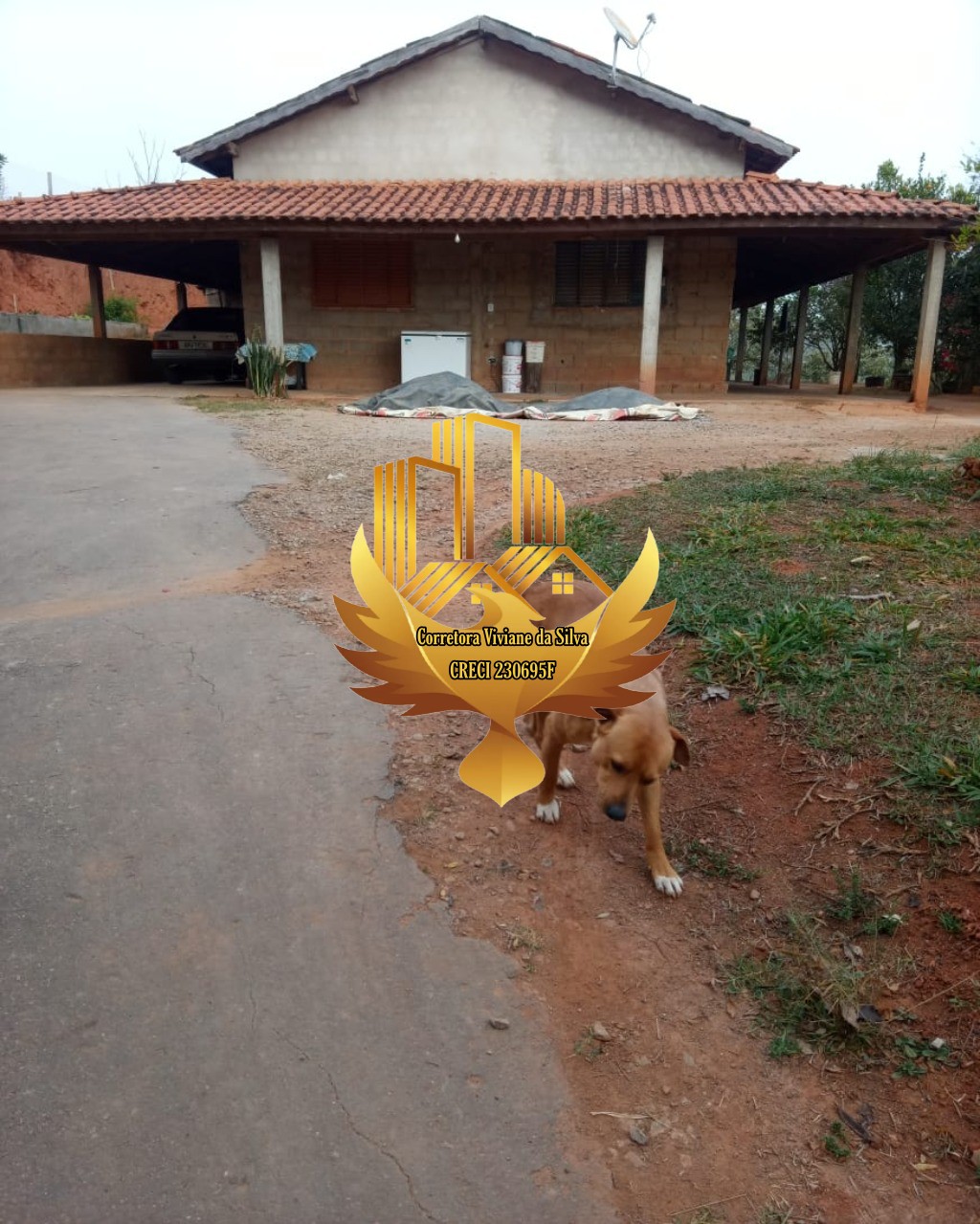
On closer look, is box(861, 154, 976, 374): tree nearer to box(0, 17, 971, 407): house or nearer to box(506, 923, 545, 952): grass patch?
box(0, 17, 971, 407): house

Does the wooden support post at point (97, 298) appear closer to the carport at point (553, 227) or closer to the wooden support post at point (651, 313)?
the carport at point (553, 227)

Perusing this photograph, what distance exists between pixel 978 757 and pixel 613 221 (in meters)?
12.3

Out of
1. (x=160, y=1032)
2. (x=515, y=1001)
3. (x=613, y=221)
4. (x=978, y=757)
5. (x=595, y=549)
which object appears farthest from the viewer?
(x=613, y=221)

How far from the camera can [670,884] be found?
102 inches

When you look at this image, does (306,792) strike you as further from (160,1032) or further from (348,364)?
(348,364)

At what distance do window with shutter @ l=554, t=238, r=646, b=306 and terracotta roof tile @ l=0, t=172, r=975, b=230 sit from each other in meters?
0.92

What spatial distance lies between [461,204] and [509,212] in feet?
3.43

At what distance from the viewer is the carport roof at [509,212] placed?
42.5 ft

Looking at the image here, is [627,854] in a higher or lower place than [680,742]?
lower

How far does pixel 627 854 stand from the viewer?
278 centimetres

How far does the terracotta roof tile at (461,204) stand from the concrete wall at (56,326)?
4.21m

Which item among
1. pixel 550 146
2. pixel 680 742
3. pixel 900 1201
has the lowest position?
pixel 900 1201

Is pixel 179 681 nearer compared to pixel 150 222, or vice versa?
pixel 179 681

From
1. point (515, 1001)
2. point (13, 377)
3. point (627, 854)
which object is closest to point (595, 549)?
point (627, 854)
